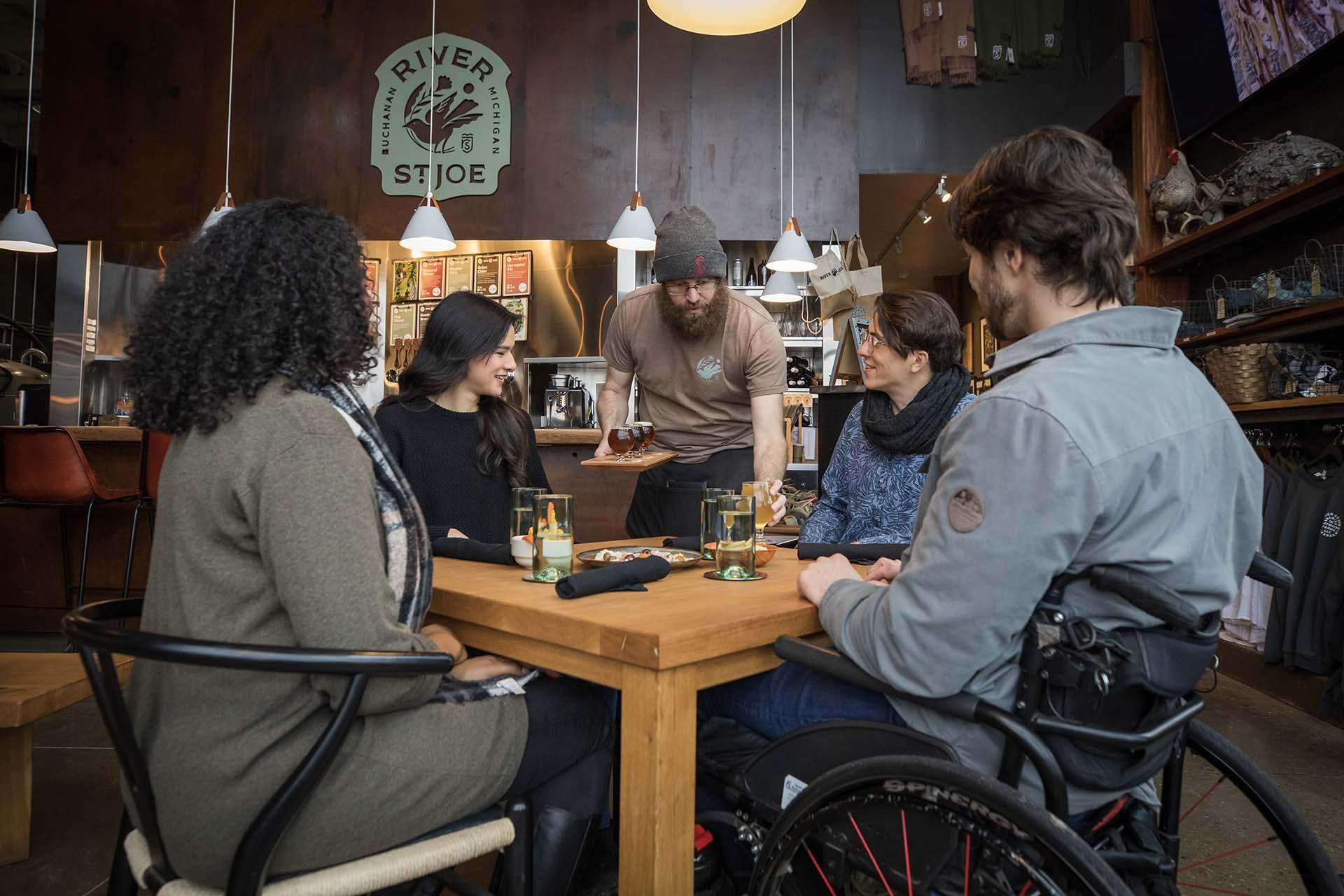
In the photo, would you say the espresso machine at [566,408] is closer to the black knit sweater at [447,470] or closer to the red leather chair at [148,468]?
the red leather chair at [148,468]

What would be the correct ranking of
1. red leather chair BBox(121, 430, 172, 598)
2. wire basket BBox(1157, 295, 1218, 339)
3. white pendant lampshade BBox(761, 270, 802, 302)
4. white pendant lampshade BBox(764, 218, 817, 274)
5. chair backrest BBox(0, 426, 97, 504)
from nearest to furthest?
chair backrest BBox(0, 426, 97, 504) < red leather chair BBox(121, 430, 172, 598) < wire basket BBox(1157, 295, 1218, 339) < white pendant lampshade BBox(764, 218, 817, 274) < white pendant lampshade BBox(761, 270, 802, 302)

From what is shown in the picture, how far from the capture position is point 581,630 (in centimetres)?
128

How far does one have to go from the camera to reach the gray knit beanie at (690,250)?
3.00 m

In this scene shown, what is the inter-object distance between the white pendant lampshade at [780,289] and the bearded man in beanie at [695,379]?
2357 millimetres

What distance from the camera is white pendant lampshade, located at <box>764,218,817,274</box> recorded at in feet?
16.8

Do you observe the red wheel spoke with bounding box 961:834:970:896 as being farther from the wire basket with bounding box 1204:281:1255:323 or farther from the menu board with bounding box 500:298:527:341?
the menu board with bounding box 500:298:527:341

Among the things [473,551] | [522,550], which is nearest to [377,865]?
[522,550]

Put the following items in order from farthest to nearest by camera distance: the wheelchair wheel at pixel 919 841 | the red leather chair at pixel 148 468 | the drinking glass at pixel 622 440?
the red leather chair at pixel 148 468 < the drinking glass at pixel 622 440 < the wheelchair wheel at pixel 919 841

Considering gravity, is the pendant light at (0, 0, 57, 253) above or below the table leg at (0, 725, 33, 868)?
above

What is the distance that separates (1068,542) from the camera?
1.03 meters

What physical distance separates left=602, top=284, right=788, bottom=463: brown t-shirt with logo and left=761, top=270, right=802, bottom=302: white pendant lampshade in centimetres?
234

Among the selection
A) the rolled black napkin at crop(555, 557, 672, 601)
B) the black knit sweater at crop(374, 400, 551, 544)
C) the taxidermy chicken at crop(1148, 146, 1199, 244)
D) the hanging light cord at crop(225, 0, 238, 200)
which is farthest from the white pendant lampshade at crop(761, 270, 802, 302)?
the rolled black napkin at crop(555, 557, 672, 601)

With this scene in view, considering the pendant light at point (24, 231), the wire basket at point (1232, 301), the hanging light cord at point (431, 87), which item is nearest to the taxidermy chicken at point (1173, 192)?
the wire basket at point (1232, 301)

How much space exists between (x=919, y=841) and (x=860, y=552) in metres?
0.85
